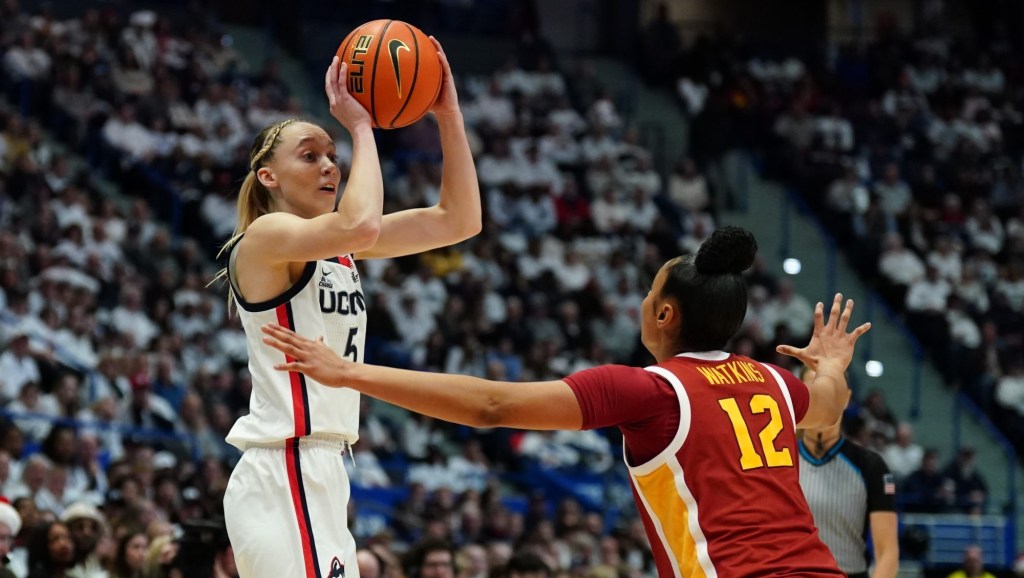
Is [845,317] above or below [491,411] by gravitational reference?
above

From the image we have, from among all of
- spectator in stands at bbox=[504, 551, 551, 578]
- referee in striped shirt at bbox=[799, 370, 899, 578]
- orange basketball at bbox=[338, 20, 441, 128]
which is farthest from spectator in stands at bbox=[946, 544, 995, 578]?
orange basketball at bbox=[338, 20, 441, 128]

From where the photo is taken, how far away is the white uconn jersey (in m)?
4.81

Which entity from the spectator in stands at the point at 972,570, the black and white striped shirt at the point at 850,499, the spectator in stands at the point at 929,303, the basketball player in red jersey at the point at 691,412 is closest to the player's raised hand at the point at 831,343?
the basketball player in red jersey at the point at 691,412

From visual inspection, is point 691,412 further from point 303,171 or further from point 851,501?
point 851,501

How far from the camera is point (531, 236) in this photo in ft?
65.2

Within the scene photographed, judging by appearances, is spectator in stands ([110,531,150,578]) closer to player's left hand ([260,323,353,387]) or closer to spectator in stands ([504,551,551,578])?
spectator in stands ([504,551,551,578])

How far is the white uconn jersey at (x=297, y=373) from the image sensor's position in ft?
15.8

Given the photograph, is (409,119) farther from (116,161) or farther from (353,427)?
(116,161)

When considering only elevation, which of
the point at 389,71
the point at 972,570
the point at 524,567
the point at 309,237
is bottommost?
the point at 972,570

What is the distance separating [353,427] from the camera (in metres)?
5.00

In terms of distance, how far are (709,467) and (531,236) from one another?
15753mm

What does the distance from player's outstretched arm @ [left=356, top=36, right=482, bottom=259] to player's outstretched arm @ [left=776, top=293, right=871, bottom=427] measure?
53.1 inches

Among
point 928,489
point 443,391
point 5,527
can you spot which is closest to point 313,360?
point 443,391

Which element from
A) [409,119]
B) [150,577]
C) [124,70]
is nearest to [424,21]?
[124,70]
